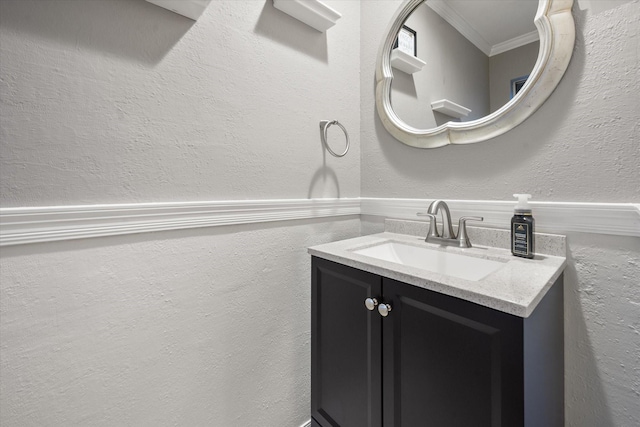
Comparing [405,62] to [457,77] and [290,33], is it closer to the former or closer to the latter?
[457,77]

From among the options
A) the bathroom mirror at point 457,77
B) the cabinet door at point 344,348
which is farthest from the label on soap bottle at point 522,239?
the cabinet door at point 344,348

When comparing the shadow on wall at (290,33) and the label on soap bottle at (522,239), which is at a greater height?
the shadow on wall at (290,33)

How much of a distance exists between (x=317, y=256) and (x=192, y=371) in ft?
1.76

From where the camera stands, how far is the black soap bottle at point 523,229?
0.81 m

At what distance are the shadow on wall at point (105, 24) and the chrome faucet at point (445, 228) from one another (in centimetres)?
98

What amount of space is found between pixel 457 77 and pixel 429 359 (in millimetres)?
990

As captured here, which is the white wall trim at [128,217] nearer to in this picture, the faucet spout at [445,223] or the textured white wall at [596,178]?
the faucet spout at [445,223]

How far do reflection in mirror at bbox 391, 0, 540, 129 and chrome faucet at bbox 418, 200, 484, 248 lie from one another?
0.35 meters

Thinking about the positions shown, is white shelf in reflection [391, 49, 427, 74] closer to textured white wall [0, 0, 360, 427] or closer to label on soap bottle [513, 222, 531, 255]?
textured white wall [0, 0, 360, 427]

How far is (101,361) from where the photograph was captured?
728 mm

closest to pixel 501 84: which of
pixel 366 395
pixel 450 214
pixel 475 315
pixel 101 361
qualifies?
pixel 450 214

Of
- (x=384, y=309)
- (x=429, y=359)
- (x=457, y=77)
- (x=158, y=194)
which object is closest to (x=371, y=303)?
(x=384, y=309)

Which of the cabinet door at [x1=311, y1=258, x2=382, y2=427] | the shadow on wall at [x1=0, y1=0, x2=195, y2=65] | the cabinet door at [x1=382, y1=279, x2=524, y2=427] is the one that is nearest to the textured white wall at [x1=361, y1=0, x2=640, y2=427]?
the cabinet door at [x1=382, y1=279, x2=524, y2=427]

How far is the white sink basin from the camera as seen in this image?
873 mm
